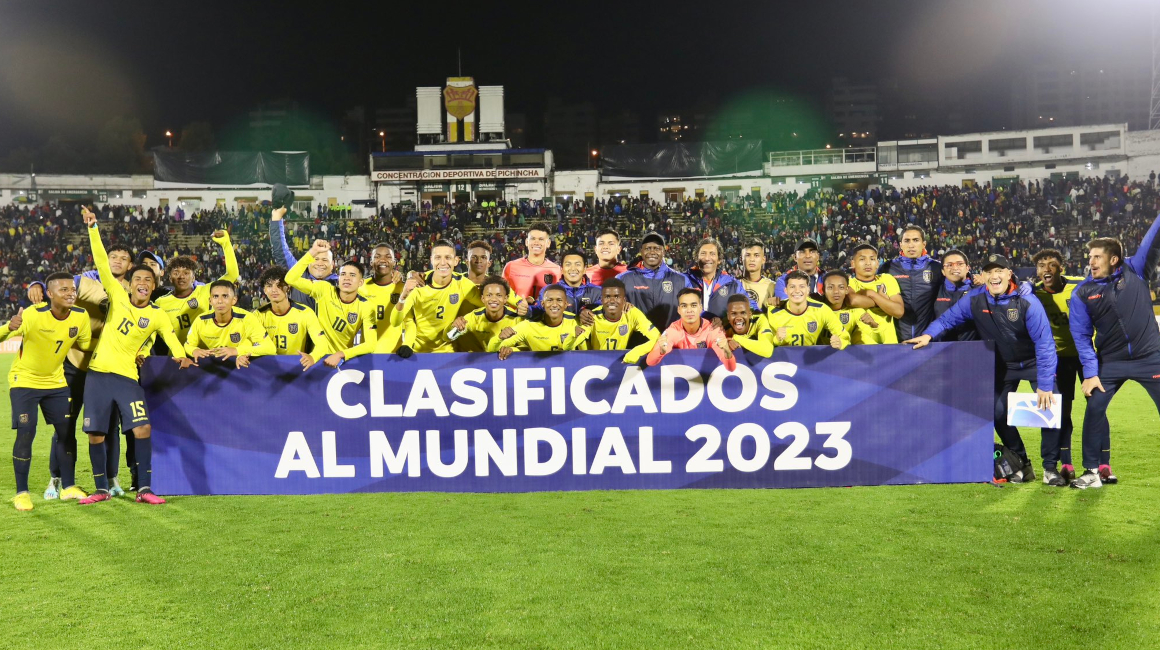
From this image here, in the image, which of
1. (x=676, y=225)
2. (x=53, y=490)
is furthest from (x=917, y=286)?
(x=676, y=225)

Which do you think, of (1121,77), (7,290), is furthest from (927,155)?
(1121,77)

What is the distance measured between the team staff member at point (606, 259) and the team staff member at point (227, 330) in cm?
305

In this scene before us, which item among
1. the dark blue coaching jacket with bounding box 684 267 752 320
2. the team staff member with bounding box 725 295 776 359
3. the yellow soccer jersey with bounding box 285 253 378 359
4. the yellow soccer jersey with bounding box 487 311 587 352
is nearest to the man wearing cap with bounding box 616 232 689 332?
the dark blue coaching jacket with bounding box 684 267 752 320

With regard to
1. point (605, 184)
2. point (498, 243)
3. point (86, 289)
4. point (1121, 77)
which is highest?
point (1121, 77)

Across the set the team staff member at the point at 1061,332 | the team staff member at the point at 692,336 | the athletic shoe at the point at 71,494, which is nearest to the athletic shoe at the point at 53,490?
the athletic shoe at the point at 71,494

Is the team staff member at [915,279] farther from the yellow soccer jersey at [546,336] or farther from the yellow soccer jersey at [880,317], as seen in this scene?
the yellow soccer jersey at [546,336]

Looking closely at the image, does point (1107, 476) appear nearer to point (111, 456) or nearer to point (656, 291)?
point (656, 291)

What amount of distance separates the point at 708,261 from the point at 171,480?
200 inches

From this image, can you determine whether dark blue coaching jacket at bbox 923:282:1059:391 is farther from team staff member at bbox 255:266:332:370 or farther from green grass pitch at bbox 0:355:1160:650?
team staff member at bbox 255:266:332:370

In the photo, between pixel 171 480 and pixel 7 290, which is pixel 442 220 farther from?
pixel 171 480

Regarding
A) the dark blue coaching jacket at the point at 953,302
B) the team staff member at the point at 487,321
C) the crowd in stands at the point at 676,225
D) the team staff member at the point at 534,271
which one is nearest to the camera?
the team staff member at the point at 487,321

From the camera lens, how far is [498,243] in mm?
39312

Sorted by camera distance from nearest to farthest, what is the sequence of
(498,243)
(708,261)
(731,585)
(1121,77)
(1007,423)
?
(731,585) → (1007,423) → (708,261) → (498,243) → (1121,77)

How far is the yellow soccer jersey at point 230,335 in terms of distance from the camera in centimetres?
714
